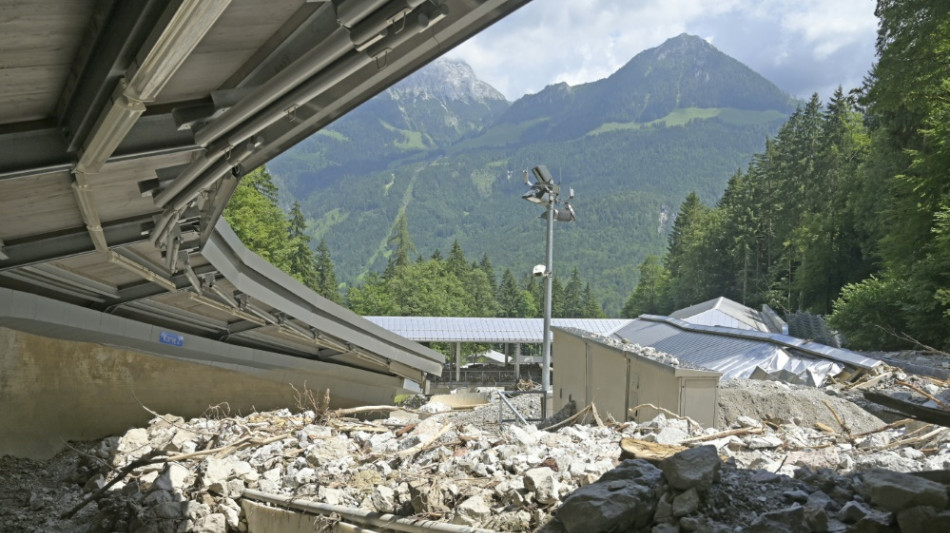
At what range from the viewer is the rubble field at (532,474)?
17.8 feet

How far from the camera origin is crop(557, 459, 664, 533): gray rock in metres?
5.39

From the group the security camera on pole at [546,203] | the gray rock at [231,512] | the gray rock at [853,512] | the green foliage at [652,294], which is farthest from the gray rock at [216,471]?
the green foliage at [652,294]

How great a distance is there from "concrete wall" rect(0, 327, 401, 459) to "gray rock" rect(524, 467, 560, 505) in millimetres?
6843

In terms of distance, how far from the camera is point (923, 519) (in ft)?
15.6

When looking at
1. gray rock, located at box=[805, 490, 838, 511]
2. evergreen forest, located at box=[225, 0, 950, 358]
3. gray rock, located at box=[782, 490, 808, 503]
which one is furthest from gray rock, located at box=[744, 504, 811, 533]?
evergreen forest, located at box=[225, 0, 950, 358]

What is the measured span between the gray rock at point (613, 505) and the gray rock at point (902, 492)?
4.73 ft

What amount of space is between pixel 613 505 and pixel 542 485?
1.00m

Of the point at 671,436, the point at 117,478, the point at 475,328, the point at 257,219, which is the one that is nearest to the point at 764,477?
the point at 671,436

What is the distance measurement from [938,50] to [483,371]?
2729 cm

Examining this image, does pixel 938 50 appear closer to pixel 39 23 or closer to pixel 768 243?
pixel 39 23

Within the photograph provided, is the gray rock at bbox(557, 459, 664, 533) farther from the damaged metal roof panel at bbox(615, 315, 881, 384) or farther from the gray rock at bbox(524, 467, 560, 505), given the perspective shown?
the damaged metal roof panel at bbox(615, 315, 881, 384)

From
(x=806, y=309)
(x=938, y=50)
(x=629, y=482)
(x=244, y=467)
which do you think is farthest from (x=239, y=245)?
(x=806, y=309)

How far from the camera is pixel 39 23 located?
11.5 feet

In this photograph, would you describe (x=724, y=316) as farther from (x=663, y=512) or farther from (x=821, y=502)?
(x=663, y=512)
